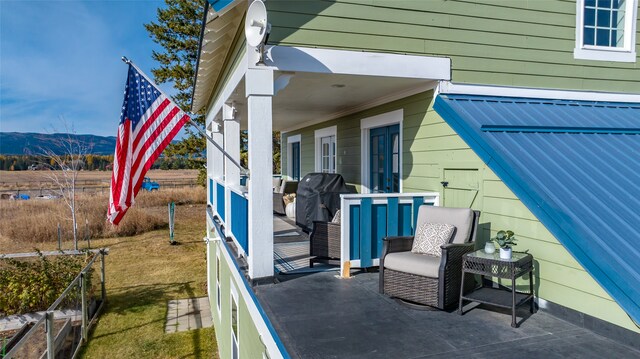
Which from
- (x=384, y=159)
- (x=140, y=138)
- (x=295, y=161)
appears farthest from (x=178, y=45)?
(x=140, y=138)

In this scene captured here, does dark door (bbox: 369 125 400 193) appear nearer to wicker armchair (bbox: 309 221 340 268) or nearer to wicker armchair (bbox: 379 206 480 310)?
wicker armchair (bbox: 309 221 340 268)

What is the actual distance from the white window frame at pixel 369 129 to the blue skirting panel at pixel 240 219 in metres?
2.34

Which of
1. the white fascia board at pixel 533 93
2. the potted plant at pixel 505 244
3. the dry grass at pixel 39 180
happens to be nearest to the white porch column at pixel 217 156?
the white fascia board at pixel 533 93

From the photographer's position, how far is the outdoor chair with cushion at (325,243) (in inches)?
186

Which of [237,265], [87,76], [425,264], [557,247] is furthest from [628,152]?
[87,76]

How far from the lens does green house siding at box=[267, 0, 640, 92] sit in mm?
4406

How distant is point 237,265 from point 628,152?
4.36 m

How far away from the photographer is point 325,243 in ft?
15.6

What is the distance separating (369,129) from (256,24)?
3.61 meters

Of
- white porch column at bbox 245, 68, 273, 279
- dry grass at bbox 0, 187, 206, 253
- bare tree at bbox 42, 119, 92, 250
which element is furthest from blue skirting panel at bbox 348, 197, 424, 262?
bare tree at bbox 42, 119, 92, 250

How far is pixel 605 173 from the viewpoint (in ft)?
12.7

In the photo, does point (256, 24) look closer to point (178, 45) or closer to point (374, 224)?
point (374, 224)

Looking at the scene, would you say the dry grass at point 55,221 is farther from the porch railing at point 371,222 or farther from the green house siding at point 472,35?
the green house siding at point 472,35

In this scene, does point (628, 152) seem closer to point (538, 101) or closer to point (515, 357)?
point (538, 101)
